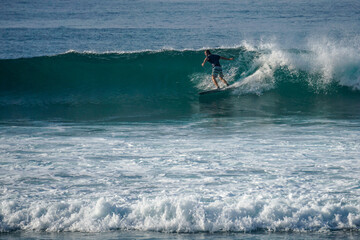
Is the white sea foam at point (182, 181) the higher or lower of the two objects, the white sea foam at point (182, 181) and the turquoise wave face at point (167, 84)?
the lower

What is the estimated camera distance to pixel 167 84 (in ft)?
46.3

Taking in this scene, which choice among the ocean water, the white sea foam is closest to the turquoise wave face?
the ocean water

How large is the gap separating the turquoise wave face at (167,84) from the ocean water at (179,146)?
5cm

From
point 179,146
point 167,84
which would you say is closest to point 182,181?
point 179,146

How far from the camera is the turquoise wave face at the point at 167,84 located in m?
10.8

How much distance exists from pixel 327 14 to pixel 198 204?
3897cm

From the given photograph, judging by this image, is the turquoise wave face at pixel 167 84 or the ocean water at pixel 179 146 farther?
the turquoise wave face at pixel 167 84

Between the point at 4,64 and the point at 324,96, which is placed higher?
the point at 4,64

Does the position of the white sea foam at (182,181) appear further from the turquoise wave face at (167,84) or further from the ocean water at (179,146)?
the turquoise wave face at (167,84)

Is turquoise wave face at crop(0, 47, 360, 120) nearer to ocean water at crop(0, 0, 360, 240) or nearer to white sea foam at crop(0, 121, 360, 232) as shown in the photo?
ocean water at crop(0, 0, 360, 240)

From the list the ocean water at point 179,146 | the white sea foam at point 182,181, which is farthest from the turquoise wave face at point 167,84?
the white sea foam at point 182,181

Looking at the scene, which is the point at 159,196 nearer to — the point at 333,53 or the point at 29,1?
the point at 333,53

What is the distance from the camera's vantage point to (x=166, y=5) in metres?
45.4

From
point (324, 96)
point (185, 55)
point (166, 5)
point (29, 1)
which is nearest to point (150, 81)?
point (185, 55)
